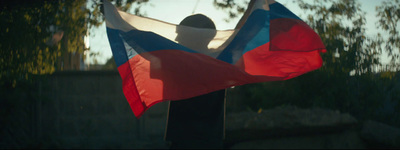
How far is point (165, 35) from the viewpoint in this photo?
3838mm

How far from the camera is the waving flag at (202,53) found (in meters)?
3.36

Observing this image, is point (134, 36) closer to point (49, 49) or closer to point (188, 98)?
point (188, 98)

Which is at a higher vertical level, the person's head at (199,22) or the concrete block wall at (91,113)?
the person's head at (199,22)

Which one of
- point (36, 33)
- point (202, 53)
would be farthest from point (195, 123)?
point (36, 33)

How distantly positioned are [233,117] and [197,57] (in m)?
3.34

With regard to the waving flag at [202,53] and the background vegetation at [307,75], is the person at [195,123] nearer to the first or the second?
the waving flag at [202,53]

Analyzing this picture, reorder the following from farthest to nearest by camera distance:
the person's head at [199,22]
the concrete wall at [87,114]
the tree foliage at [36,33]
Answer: the concrete wall at [87,114] → the tree foliage at [36,33] → the person's head at [199,22]

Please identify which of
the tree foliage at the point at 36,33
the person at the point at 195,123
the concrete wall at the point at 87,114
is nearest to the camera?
the person at the point at 195,123

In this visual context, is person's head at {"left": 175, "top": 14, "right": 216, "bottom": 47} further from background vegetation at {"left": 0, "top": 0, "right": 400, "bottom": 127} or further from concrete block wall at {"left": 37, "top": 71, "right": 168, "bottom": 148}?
concrete block wall at {"left": 37, "top": 71, "right": 168, "bottom": 148}

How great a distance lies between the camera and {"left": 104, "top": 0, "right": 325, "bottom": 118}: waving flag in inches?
132

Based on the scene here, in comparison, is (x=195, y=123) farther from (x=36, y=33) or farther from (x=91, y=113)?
(x=91, y=113)

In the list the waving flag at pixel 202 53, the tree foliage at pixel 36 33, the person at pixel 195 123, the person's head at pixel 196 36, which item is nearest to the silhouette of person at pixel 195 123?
the person at pixel 195 123

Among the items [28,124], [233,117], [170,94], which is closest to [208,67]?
[170,94]

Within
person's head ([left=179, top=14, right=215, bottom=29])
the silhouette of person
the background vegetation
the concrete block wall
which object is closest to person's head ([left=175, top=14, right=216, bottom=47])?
person's head ([left=179, top=14, right=215, bottom=29])
